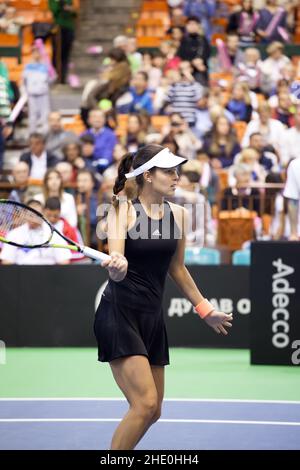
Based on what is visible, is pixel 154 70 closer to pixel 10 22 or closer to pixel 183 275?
pixel 10 22

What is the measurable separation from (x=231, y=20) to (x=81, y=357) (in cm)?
916

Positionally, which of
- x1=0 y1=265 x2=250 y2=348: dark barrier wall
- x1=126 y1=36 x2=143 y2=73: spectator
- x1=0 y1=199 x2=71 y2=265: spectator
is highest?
x1=126 y1=36 x2=143 y2=73: spectator

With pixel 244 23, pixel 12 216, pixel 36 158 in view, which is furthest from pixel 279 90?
pixel 12 216

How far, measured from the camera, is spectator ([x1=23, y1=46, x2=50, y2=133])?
1848cm

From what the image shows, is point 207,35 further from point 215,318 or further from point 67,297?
point 215,318

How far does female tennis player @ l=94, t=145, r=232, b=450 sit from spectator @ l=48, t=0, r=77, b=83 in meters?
13.8

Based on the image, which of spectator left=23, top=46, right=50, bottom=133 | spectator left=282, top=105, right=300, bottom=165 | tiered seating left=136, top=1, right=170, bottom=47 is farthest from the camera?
tiered seating left=136, top=1, right=170, bottom=47

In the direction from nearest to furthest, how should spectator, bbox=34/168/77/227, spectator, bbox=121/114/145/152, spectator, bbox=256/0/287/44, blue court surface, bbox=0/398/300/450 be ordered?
blue court surface, bbox=0/398/300/450
spectator, bbox=34/168/77/227
spectator, bbox=121/114/145/152
spectator, bbox=256/0/287/44

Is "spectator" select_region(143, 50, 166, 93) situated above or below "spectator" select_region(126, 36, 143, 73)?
below

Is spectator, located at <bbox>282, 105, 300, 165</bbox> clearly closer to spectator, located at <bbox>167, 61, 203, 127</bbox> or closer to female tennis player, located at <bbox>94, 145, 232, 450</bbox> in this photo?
spectator, located at <bbox>167, 61, 203, 127</bbox>

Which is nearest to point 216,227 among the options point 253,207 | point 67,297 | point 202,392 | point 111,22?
point 253,207

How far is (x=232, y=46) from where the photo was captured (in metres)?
19.7

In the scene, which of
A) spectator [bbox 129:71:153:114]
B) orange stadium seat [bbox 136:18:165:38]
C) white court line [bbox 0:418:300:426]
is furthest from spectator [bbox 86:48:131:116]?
white court line [bbox 0:418:300:426]

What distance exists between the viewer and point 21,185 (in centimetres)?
1454
